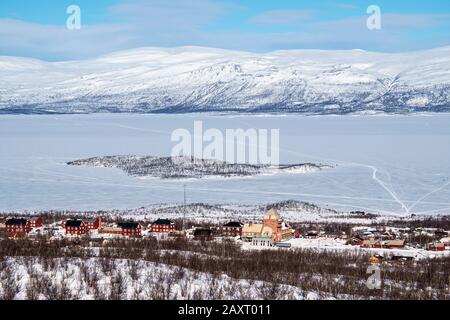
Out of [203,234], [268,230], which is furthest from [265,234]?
[203,234]

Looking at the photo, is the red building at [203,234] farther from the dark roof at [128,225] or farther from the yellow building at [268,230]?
the dark roof at [128,225]

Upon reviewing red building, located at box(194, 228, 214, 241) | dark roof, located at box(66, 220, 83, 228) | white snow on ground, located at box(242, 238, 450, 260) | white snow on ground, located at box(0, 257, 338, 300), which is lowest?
white snow on ground, located at box(242, 238, 450, 260)

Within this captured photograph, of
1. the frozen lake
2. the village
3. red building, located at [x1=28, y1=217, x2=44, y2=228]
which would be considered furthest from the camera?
the frozen lake

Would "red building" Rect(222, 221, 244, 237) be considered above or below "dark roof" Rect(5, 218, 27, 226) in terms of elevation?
below

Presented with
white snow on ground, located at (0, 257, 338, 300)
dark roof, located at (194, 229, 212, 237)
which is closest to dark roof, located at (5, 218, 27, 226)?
dark roof, located at (194, 229, 212, 237)

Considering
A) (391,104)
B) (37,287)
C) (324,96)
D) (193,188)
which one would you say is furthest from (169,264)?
(324,96)

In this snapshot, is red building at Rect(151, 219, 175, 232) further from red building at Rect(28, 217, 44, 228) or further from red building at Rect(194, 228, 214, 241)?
red building at Rect(28, 217, 44, 228)

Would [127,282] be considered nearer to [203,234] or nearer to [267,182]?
[203,234]
